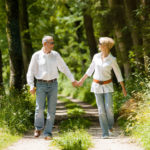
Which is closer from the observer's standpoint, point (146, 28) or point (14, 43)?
point (146, 28)

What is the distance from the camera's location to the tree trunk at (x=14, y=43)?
11.3m

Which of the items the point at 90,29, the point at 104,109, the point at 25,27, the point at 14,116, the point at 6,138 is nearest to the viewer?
the point at 6,138

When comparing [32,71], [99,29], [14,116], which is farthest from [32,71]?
[99,29]

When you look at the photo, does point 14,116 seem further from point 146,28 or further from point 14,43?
point 146,28

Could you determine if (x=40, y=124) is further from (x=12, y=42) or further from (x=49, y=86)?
(x=12, y=42)

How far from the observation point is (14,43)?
11375mm

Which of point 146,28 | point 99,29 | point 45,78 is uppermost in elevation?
point 99,29

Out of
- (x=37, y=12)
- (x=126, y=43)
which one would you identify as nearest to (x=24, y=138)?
(x=126, y=43)

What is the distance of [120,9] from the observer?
15.0 meters

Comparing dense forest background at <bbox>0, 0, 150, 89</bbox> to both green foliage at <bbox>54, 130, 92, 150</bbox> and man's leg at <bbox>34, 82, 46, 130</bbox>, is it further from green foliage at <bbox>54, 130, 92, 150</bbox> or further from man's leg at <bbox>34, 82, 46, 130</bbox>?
green foliage at <bbox>54, 130, 92, 150</bbox>

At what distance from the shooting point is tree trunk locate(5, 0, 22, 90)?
37.2ft

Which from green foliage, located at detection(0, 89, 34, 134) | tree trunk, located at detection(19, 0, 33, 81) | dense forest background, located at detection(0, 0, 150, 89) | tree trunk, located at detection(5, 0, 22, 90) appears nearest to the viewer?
green foliage, located at detection(0, 89, 34, 134)

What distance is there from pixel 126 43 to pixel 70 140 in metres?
8.84

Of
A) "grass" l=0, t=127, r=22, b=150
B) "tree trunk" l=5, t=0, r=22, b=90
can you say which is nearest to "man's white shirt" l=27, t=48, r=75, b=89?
"grass" l=0, t=127, r=22, b=150
